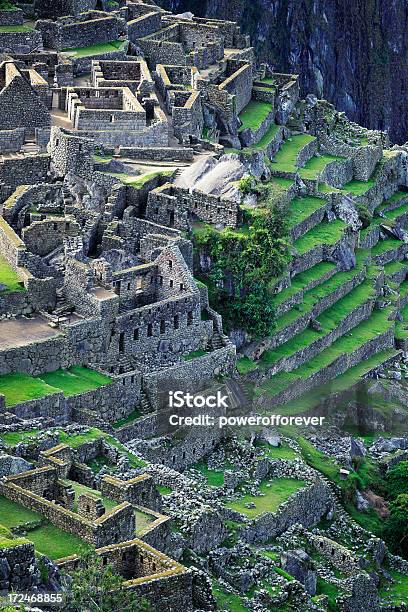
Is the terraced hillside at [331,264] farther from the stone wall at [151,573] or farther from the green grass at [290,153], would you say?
the stone wall at [151,573]

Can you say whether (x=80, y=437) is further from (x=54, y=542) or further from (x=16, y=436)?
(x=54, y=542)

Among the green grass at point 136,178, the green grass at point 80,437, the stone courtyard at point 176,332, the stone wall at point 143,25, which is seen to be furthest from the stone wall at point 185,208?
the stone wall at point 143,25

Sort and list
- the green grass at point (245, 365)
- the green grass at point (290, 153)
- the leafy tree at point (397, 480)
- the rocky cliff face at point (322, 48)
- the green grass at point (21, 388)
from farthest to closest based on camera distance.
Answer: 1. the rocky cliff face at point (322, 48)
2. the green grass at point (290, 153)
3. the green grass at point (245, 365)
4. the leafy tree at point (397, 480)
5. the green grass at point (21, 388)

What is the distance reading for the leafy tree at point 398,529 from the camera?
7381 cm

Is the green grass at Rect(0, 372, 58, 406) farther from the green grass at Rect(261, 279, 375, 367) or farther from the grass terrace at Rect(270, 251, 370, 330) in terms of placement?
the grass terrace at Rect(270, 251, 370, 330)

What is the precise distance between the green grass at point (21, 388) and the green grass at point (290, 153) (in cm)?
2691

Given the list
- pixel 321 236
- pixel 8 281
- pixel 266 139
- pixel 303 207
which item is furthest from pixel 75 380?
pixel 266 139

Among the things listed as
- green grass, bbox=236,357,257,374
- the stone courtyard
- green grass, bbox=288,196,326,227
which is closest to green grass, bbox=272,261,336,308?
the stone courtyard

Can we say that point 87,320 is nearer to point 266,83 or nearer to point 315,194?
point 315,194

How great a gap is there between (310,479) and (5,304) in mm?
10889

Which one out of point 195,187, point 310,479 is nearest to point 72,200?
point 195,187

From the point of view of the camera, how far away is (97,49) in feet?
304

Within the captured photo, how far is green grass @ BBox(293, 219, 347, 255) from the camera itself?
88.6 meters

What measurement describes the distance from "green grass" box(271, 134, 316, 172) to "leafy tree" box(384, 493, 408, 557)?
20921mm
